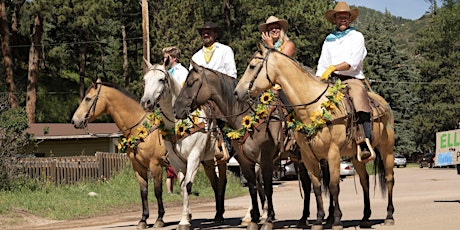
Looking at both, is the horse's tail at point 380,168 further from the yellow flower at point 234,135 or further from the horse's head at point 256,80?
the horse's head at point 256,80

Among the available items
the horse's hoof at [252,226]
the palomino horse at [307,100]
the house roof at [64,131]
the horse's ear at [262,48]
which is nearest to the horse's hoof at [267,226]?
the horse's hoof at [252,226]

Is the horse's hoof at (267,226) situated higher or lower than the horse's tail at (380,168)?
lower

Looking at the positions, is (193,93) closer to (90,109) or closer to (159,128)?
(159,128)

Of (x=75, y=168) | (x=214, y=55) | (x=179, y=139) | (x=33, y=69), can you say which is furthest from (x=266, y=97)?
(x=33, y=69)

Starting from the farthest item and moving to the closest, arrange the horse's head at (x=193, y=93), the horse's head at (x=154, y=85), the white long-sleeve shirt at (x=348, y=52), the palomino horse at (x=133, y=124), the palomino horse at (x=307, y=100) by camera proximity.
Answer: the palomino horse at (x=133, y=124) → the horse's head at (x=154, y=85) → the horse's head at (x=193, y=93) → the white long-sleeve shirt at (x=348, y=52) → the palomino horse at (x=307, y=100)

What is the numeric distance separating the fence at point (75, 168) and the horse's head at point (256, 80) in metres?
19.4

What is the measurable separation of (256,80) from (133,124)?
174 inches

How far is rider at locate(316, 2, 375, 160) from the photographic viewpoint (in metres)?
13.4

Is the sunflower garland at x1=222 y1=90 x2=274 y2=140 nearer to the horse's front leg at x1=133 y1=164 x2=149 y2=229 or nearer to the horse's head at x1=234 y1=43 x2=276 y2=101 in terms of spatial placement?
the horse's head at x1=234 y1=43 x2=276 y2=101

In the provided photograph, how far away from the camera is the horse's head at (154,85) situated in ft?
46.8

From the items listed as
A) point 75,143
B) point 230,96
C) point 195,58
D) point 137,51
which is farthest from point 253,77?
point 137,51

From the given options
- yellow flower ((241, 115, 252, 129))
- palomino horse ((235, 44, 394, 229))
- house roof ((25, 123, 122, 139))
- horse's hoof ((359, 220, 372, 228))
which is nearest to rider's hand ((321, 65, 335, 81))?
palomino horse ((235, 44, 394, 229))

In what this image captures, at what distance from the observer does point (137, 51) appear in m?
66.0

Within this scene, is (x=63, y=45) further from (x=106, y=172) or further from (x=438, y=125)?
(x=438, y=125)
